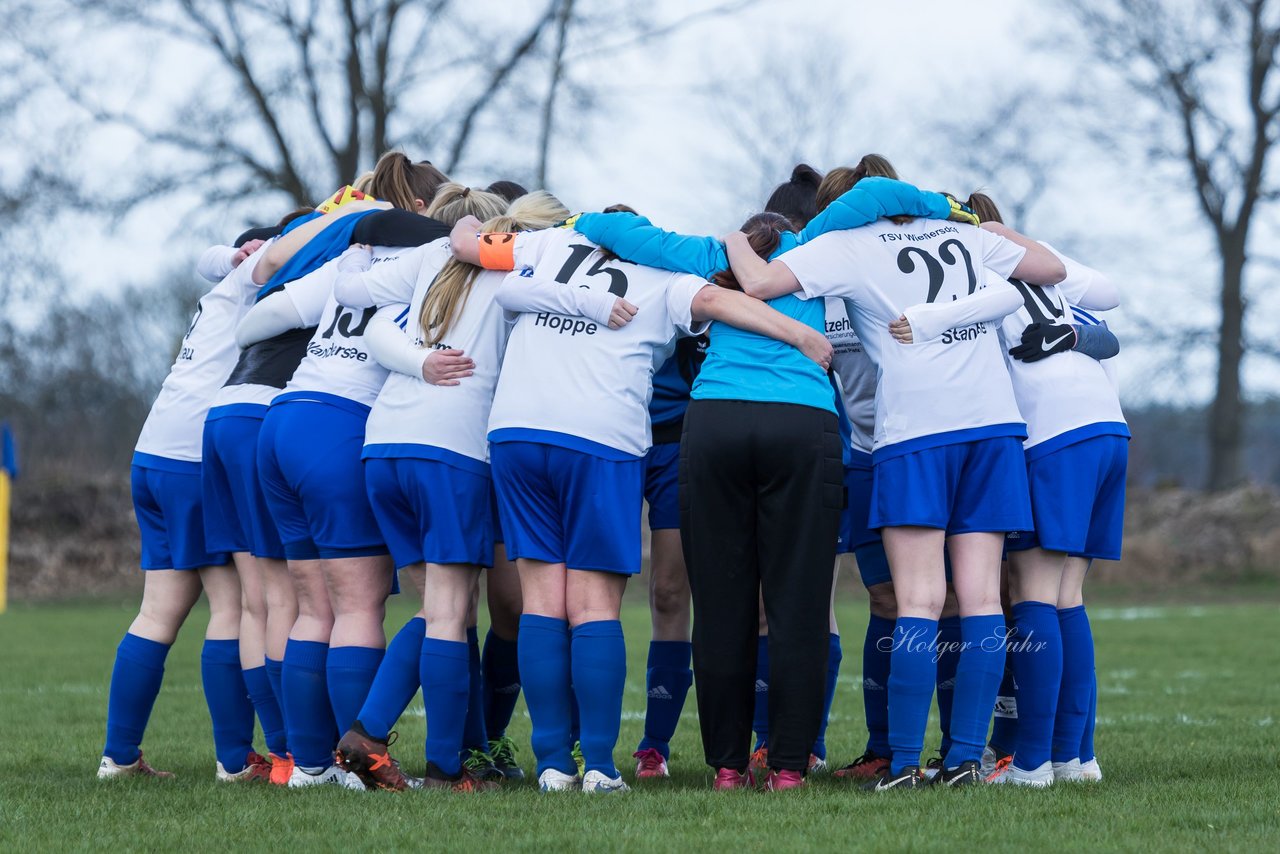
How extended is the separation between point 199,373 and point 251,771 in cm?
164

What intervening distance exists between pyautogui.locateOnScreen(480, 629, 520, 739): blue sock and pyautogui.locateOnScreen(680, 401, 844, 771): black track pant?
3.82ft

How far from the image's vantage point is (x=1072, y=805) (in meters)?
4.57

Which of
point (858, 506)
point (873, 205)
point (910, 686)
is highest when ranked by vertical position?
point (873, 205)

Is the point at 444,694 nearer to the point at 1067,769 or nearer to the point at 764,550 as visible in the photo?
the point at 764,550

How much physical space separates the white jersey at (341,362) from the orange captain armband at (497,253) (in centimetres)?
46

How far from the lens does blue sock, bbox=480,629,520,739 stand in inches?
239

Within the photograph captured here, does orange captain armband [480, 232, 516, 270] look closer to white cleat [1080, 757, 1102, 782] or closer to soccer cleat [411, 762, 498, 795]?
soccer cleat [411, 762, 498, 795]

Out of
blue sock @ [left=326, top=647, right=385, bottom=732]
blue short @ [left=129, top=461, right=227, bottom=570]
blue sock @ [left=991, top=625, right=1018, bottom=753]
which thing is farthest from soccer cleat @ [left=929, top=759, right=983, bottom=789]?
blue short @ [left=129, top=461, right=227, bottom=570]

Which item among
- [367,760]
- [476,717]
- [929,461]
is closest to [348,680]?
[367,760]

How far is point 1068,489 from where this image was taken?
5.32m

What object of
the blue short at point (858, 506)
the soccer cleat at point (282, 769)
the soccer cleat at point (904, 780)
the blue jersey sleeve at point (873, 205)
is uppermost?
the blue jersey sleeve at point (873, 205)

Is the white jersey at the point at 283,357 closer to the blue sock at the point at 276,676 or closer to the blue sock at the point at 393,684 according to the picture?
the blue sock at the point at 276,676

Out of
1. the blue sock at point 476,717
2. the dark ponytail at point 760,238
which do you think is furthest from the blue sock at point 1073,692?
the blue sock at point 476,717

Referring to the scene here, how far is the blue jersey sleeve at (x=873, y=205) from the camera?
5156 millimetres
